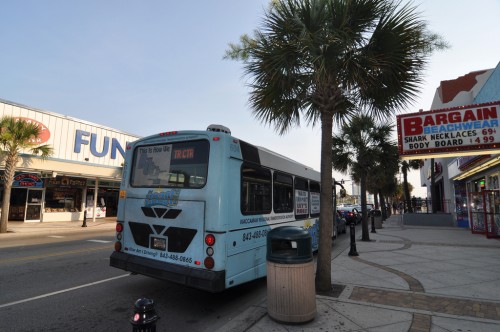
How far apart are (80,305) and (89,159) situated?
19776mm

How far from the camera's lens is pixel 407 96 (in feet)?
21.3

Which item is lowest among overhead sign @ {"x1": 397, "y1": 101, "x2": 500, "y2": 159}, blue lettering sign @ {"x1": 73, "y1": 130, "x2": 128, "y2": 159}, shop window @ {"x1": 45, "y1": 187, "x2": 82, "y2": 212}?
shop window @ {"x1": 45, "y1": 187, "x2": 82, "y2": 212}

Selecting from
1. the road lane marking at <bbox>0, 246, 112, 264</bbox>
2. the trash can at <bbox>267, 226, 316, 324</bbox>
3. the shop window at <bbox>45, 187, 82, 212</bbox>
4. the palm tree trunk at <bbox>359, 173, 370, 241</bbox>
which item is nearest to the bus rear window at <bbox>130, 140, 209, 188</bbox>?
the trash can at <bbox>267, 226, 316, 324</bbox>

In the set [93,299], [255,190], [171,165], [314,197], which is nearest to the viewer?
[93,299]

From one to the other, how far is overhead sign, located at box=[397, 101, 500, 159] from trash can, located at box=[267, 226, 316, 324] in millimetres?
8922

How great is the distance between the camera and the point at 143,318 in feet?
8.60

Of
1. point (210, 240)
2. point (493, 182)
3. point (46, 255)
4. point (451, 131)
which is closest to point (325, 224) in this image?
point (210, 240)

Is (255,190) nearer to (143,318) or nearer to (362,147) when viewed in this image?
(143,318)

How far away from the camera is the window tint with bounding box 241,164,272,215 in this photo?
538 centimetres

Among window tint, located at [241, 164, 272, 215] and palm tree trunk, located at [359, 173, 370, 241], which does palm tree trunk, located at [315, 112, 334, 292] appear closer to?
window tint, located at [241, 164, 272, 215]

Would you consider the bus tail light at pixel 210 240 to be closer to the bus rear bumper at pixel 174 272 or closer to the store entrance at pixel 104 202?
the bus rear bumper at pixel 174 272

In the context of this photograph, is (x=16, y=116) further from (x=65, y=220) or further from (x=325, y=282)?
(x=325, y=282)

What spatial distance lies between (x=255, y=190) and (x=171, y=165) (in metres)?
1.67

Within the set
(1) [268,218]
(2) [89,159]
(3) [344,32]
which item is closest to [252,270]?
(1) [268,218]
